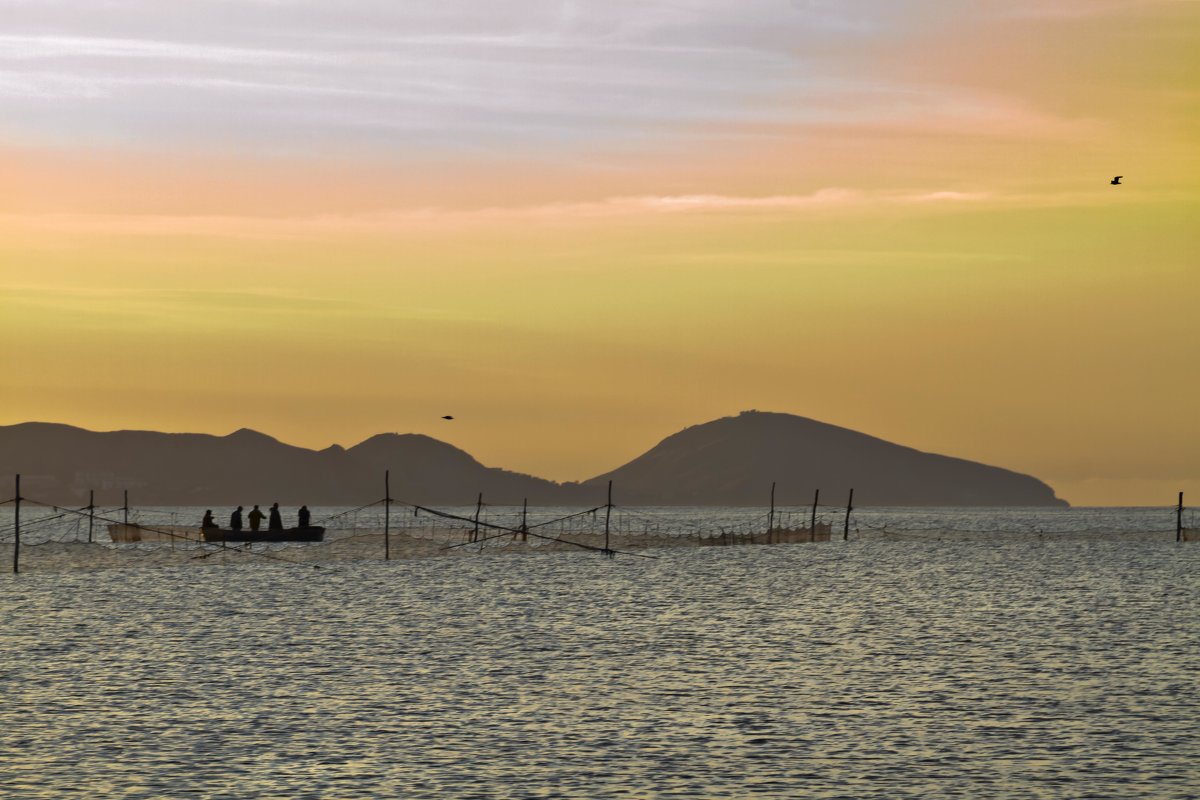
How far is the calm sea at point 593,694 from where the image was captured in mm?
31578

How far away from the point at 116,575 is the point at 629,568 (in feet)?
142

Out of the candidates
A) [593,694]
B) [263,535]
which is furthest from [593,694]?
[263,535]

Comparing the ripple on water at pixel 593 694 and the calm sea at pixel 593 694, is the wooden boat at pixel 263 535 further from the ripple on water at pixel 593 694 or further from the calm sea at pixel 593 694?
the ripple on water at pixel 593 694

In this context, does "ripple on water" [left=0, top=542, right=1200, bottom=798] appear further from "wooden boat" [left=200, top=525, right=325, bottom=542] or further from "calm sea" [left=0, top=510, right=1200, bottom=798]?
"wooden boat" [left=200, top=525, right=325, bottom=542]

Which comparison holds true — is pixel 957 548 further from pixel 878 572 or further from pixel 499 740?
pixel 499 740

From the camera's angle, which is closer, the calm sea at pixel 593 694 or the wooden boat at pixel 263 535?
the calm sea at pixel 593 694

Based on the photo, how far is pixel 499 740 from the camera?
36.3 m

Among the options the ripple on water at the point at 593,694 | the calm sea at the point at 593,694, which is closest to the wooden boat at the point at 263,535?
the calm sea at the point at 593,694

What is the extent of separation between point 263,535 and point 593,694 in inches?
3841

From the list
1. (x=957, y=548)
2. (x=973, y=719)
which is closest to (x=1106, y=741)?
(x=973, y=719)

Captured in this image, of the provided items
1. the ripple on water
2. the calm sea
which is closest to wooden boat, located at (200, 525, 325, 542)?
the calm sea

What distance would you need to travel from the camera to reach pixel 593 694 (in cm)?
4459

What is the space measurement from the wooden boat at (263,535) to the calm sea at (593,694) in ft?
136

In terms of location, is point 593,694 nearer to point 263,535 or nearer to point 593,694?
point 593,694
